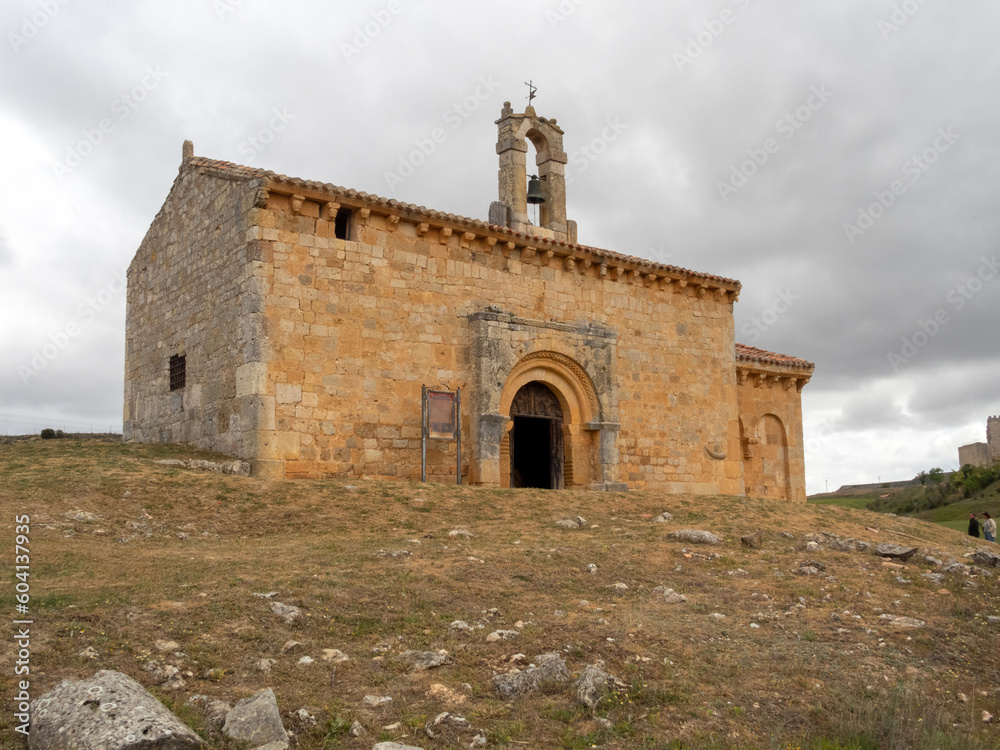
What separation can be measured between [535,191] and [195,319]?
8005mm

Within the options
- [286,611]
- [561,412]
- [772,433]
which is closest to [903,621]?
[286,611]

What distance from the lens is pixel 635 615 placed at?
7012mm

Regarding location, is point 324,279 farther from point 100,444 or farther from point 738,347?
point 738,347

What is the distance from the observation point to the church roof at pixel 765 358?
72.8 ft

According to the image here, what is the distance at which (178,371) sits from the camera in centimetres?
1608

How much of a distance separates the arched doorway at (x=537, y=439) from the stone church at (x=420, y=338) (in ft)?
0.16

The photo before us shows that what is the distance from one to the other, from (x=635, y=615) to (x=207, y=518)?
5558mm

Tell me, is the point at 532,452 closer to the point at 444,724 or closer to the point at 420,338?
the point at 420,338

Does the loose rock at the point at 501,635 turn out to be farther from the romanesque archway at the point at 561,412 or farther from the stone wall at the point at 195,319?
the romanesque archway at the point at 561,412

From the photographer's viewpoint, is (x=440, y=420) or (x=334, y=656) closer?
(x=334, y=656)

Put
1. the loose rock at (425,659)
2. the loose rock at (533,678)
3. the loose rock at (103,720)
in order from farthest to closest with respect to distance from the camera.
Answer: the loose rock at (425,659), the loose rock at (533,678), the loose rock at (103,720)

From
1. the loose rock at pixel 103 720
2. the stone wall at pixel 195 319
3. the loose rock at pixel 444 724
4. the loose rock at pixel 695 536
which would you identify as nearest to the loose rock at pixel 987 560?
the loose rock at pixel 695 536

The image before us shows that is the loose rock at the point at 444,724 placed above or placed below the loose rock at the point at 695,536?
below

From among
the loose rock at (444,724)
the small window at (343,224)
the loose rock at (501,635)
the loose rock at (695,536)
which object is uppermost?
the small window at (343,224)
